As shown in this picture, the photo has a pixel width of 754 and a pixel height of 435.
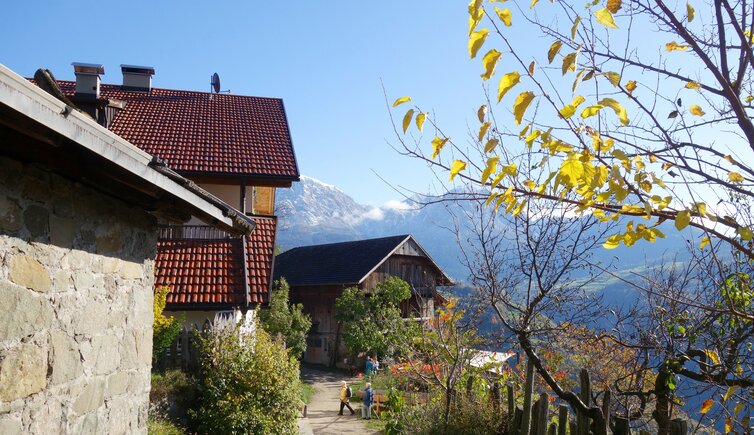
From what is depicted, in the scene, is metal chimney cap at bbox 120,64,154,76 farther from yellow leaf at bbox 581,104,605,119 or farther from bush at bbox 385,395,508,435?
yellow leaf at bbox 581,104,605,119

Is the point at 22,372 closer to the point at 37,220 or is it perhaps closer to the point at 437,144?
the point at 37,220

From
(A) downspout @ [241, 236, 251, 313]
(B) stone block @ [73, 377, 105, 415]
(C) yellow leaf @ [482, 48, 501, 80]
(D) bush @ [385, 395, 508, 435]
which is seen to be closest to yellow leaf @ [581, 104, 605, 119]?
(C) yellow leaf @ [482, 48, 501, 80]

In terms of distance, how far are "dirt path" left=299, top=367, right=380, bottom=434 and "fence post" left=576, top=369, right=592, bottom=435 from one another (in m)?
7.11

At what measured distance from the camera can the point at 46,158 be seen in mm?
2520

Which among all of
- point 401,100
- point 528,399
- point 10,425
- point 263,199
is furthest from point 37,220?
point 263,199

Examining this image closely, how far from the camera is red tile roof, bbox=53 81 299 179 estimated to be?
38.5ft

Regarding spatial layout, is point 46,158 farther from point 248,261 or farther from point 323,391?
point 323,391

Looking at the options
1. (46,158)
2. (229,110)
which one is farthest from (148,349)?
(229,110)

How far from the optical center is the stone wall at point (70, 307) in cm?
239

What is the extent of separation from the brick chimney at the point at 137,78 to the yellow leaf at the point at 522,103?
15007mm


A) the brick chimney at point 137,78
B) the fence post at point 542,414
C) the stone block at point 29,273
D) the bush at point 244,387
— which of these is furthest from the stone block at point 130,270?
the brick chimney at point 137,78

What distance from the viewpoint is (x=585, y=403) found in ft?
17.8

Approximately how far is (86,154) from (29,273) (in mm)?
583

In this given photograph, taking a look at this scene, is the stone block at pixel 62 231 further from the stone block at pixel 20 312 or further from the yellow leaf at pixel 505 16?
the yellow leaf at pixel 505 16
